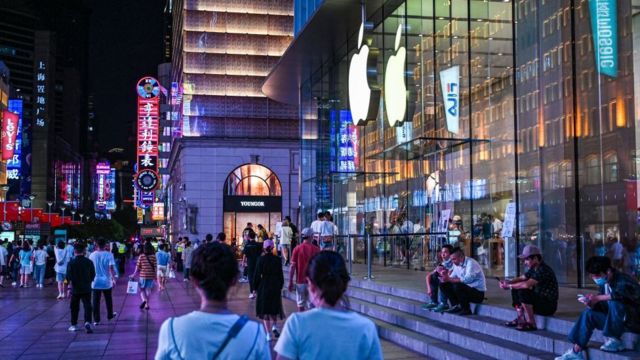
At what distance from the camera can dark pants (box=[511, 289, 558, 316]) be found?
380 inches

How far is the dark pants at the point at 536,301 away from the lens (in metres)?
9.66

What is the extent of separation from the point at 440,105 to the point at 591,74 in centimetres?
665

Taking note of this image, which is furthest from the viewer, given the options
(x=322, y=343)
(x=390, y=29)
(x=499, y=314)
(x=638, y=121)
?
(x=390, y=29)

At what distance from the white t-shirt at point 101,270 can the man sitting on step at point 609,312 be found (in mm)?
10037

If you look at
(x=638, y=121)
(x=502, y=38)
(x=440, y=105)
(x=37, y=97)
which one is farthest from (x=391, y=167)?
(x=37, y=97)

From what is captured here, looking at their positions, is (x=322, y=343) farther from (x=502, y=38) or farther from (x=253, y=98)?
(x=253, y=98)

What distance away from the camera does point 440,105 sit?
21.4m

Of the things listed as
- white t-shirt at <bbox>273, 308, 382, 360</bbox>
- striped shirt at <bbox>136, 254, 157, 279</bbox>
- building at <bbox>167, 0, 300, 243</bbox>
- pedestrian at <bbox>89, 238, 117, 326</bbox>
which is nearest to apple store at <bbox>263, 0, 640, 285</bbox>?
striped shirt at <bbox>136, 254, 157, 279</bbox>

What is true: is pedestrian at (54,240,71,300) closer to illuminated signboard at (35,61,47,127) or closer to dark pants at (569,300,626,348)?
dark pants at (569,300,626,348)

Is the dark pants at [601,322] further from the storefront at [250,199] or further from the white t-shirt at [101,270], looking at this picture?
the storefront at [250,199]

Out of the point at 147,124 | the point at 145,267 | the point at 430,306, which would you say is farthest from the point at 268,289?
the point at 147,124

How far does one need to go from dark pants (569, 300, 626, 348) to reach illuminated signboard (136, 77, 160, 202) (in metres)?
60.3

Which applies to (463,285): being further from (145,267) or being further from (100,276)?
(145,267)

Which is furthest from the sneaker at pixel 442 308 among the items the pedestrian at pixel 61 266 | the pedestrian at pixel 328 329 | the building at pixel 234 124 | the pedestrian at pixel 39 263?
the building at pixel 234 124
